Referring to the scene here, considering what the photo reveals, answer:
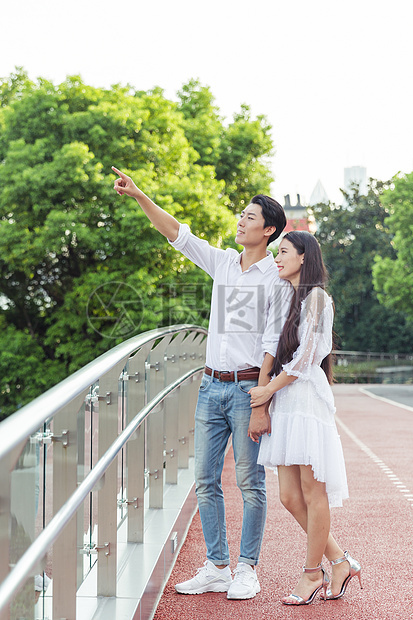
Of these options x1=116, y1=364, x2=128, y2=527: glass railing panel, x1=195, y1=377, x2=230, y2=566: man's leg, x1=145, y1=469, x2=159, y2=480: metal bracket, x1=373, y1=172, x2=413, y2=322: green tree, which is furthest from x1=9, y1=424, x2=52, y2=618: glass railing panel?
x1=373, y1=172, x2=413, y2=322: green tree

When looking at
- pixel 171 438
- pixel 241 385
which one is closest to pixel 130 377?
pixel 241 385

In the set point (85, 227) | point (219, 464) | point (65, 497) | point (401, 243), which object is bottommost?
point (219, 464)

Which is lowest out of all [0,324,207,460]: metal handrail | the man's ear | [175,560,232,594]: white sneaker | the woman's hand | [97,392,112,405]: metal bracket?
[175,560,232,594]: white sneaker

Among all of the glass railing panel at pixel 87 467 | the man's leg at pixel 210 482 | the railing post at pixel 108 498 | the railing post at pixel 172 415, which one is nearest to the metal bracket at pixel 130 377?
the railing post at pixel 108 498

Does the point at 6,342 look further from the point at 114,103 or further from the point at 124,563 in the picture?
the point at 124,563

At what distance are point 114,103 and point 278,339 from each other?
20485 mm

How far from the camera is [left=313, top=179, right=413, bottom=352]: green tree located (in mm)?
42500

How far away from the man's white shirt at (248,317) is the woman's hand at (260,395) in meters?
0.16

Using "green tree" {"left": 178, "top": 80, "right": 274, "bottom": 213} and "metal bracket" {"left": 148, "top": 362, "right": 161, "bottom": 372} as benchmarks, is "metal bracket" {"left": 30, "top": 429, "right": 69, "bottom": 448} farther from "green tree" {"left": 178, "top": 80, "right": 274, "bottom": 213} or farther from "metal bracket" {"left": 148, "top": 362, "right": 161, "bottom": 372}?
"green tree" {"left": 178, "top": 80, "right": 274, "bottom": 213}

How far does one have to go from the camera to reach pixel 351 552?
14.0 feet

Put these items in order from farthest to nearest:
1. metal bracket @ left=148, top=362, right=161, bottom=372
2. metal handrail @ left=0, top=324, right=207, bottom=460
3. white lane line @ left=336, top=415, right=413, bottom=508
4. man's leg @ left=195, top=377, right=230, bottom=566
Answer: white lane line @ left=336, top=415, right=413, bottom=508 → metal bracket @ left=148, top=362, right=161, bottom=372 → man's leg @ left=195, top=377, right=230, bottom=566 → metal handrail @ left=0, top=324, right=207, bottom=460

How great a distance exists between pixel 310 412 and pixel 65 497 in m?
1.46

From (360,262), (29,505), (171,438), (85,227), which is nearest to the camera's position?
(29,505)

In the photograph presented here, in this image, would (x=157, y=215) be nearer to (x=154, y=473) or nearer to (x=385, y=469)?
(x=154, y=473)
